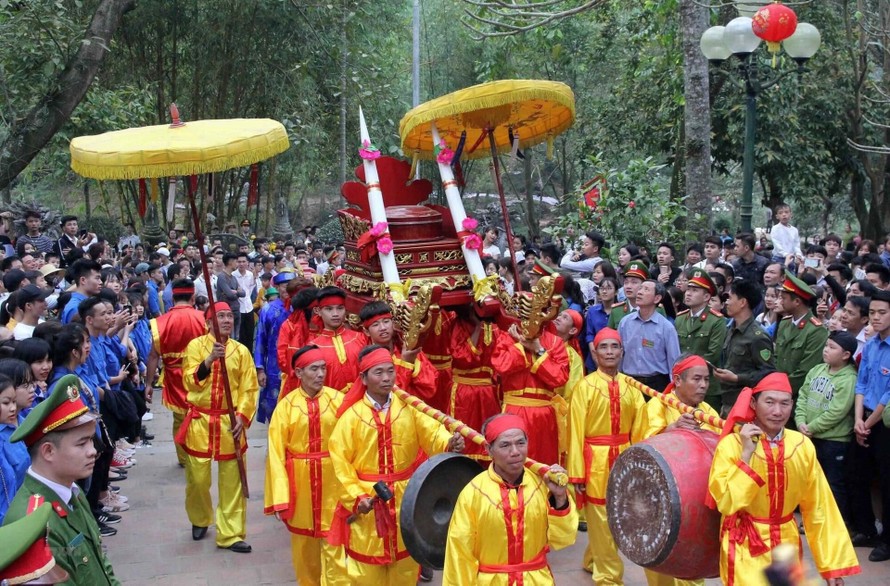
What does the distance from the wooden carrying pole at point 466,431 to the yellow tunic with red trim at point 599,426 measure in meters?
1.18

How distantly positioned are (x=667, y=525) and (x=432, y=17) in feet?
91.3

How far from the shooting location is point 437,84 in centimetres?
3062

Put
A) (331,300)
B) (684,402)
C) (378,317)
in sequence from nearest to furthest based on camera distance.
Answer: (684,402) → (378,317) → (331,300)

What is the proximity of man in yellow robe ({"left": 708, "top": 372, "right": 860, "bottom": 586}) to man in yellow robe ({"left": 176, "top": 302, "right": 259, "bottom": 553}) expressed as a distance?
3.90 meters

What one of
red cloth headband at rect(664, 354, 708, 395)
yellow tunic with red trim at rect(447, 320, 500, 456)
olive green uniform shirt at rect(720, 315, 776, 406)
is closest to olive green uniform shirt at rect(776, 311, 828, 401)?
olive green uniform shirt at rect(720, 315, 776, 406)

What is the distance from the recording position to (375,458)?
548cm

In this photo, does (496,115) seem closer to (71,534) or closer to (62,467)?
(62,467)

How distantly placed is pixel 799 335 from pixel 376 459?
3841 millimetres

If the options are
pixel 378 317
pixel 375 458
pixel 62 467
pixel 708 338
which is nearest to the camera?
pixel 62 467

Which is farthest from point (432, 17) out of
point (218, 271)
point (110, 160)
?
point (110, 160)

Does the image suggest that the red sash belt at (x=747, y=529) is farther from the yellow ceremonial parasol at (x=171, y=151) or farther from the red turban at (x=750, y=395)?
the yellow ceremonial parasol at (x=171, y=151)

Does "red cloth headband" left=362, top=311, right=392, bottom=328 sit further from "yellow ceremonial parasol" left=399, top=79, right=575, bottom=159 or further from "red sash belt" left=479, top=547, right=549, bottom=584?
"red sash belt" left=479, top=547, right=549, bottom=584

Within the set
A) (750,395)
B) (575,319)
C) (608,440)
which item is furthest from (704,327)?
(750,395)

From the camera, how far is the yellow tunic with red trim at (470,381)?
727 centimetres
